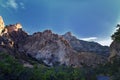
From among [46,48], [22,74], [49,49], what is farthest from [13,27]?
[22,74]

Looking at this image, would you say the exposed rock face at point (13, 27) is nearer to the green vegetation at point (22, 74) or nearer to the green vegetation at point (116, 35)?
the green vegetation at point (22, 74)

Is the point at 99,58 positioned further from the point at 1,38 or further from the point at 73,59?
the point at 1,38

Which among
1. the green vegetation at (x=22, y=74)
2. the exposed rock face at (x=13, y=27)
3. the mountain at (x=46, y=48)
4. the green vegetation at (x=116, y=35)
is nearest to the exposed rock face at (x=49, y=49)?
the mountain at (x=46, y=48)

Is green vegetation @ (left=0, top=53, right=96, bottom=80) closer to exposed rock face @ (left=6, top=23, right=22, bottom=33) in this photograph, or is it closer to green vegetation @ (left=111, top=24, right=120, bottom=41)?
green vegetation @ (left=111, top=24, right=120, bottom=41)

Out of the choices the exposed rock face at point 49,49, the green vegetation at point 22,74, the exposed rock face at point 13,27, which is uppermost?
the exposed rock face at point 13,27

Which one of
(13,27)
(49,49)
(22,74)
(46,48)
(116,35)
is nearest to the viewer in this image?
(116,35)

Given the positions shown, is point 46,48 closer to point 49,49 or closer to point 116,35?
point 49,49

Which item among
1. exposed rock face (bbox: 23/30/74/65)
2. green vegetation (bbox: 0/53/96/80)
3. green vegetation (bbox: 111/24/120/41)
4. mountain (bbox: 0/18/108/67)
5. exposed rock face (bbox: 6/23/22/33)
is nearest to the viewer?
green vegetation (bbox: 111/24/120/41)

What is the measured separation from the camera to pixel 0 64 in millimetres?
74250

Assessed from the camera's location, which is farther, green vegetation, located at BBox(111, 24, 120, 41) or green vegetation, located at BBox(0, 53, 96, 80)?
green vegetation, located at BBox(0, 53, 96, 80)

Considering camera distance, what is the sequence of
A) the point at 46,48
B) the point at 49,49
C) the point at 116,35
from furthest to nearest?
the point at 46,48 → the point at 49,49 → the point at 116,35

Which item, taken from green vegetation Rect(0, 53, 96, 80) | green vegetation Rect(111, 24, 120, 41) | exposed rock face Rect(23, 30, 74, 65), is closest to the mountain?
exposed rock face Rect(23, 30, 74, 65)

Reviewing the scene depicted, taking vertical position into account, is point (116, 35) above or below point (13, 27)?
below

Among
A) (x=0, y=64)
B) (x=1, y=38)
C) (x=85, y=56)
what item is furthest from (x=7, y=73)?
(x=85, y=56)
